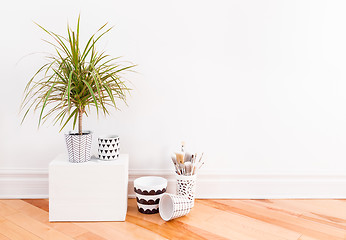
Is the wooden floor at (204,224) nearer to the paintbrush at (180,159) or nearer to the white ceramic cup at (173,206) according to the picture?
the white ceramic cup at (173,206)

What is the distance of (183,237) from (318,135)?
1040 mm

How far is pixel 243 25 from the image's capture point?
167 cm

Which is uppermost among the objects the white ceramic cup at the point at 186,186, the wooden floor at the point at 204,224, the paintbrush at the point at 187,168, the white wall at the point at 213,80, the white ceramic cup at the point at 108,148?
the white wall at the point at 213,80

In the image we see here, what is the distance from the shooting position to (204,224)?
1.37 m

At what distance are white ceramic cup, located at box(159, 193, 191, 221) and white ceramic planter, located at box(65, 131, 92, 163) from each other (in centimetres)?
43

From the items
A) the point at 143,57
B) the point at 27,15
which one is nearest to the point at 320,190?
the point at 143,57

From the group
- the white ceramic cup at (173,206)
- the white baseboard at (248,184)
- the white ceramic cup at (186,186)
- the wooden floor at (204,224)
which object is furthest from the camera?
the white baseboard at (248,184)

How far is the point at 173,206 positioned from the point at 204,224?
0.17 metres

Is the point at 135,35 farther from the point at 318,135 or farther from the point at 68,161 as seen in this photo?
the point at 318,135

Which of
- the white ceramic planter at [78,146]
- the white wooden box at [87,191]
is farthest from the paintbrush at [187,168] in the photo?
the white ceramic planter at [78,146]

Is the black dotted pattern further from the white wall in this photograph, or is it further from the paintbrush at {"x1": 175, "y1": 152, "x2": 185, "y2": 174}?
the white wall

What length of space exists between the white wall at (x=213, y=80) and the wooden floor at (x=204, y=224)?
0.77 feet

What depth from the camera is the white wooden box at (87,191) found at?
1.36 metres

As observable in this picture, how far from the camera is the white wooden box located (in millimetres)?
1356
